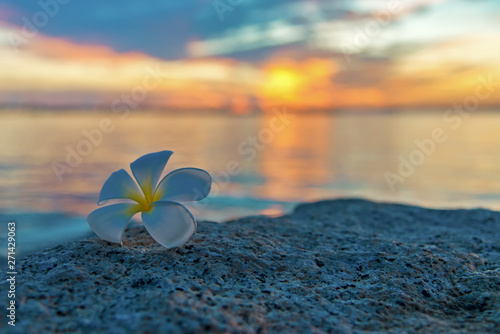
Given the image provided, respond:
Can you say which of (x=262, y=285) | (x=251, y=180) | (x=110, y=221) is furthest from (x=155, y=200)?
(x=251, y=180)

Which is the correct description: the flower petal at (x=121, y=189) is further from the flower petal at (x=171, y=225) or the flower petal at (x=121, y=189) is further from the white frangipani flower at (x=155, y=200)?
the flower petal at (x=171, y=225)

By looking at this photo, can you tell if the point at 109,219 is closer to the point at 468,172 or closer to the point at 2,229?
the point at 2,229

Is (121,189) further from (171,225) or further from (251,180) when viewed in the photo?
(251,180)

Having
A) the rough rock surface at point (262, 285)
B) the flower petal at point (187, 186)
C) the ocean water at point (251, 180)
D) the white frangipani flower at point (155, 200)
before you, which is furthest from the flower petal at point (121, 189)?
the ocean water at point (251, 180)

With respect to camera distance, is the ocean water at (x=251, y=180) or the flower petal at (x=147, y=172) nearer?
the flower petal at (x=147, y=172)

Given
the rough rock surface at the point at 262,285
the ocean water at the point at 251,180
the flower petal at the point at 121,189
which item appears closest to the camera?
the rough rock surface at the point at 262,285

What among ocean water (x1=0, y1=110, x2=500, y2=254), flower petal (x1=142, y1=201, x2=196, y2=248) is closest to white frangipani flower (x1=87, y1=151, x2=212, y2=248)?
flower petal (x1=142, y1=201, x2=196, y2=248)

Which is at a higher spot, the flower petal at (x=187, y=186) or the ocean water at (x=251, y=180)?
the flower petal at (x=187, y=186)
